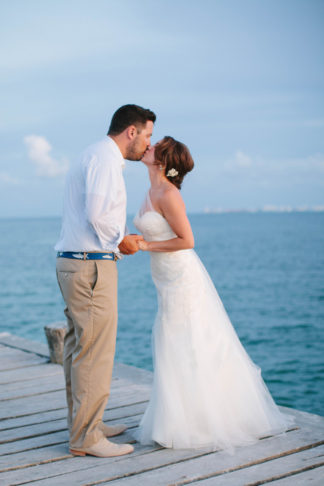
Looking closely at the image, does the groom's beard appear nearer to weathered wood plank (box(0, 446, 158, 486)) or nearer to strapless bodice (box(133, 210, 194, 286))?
strapless bodice (box(133, 210, 194, 286))

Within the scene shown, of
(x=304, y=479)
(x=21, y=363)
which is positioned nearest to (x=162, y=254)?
(x=304, y=479)

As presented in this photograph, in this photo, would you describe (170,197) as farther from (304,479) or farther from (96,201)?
(304,479)

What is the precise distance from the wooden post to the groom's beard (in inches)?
106

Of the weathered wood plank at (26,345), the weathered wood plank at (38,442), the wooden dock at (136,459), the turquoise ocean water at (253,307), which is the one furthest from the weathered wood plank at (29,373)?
the turquoise ocean water at (253,307)

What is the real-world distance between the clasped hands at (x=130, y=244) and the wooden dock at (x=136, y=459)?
1.25m

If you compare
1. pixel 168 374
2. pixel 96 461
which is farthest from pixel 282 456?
A: pixel 96 461

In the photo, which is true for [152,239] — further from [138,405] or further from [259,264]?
[259,264]

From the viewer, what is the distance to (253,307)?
78.1ft

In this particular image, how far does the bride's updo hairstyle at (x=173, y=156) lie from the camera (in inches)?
143

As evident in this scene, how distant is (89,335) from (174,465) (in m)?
0.90

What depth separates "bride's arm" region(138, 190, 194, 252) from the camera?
3.61 metres

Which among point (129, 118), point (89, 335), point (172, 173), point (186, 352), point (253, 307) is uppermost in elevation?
point (129, 118)

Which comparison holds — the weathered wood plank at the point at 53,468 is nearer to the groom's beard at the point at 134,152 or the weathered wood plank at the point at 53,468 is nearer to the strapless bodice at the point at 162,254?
the strapless bodice at the point at 162,254

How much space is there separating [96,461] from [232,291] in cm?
2625
